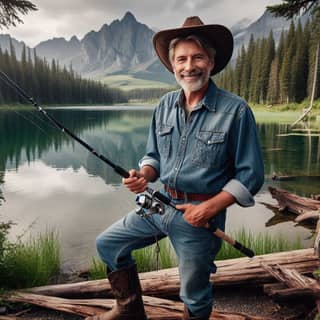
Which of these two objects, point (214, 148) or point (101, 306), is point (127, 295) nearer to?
point (101, 306)

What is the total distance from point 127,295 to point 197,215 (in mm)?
1320

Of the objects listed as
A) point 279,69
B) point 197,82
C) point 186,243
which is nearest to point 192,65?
point 197,82

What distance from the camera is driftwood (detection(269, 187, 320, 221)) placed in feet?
31.4

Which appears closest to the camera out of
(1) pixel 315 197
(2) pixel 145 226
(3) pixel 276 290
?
(2) pixel 145 226

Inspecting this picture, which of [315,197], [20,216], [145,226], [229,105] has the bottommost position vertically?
[20,216]

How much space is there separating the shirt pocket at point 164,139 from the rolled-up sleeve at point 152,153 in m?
0.15

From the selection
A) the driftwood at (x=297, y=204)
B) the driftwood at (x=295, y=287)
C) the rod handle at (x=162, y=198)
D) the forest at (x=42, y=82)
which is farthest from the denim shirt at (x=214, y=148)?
the forest at (x=42, y=82)

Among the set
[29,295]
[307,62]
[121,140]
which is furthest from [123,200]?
[307,62]

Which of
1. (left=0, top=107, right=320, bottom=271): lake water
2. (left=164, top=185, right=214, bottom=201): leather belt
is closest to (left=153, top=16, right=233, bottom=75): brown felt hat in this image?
(left=164, top=185, right=214, bottom=201): leather belt

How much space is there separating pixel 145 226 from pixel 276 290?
2.04 m

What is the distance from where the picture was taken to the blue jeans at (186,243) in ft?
9.06

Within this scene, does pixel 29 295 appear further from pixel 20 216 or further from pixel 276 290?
pixel 20 216

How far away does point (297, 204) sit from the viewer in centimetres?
1073

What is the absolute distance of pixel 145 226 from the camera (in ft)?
9.99
